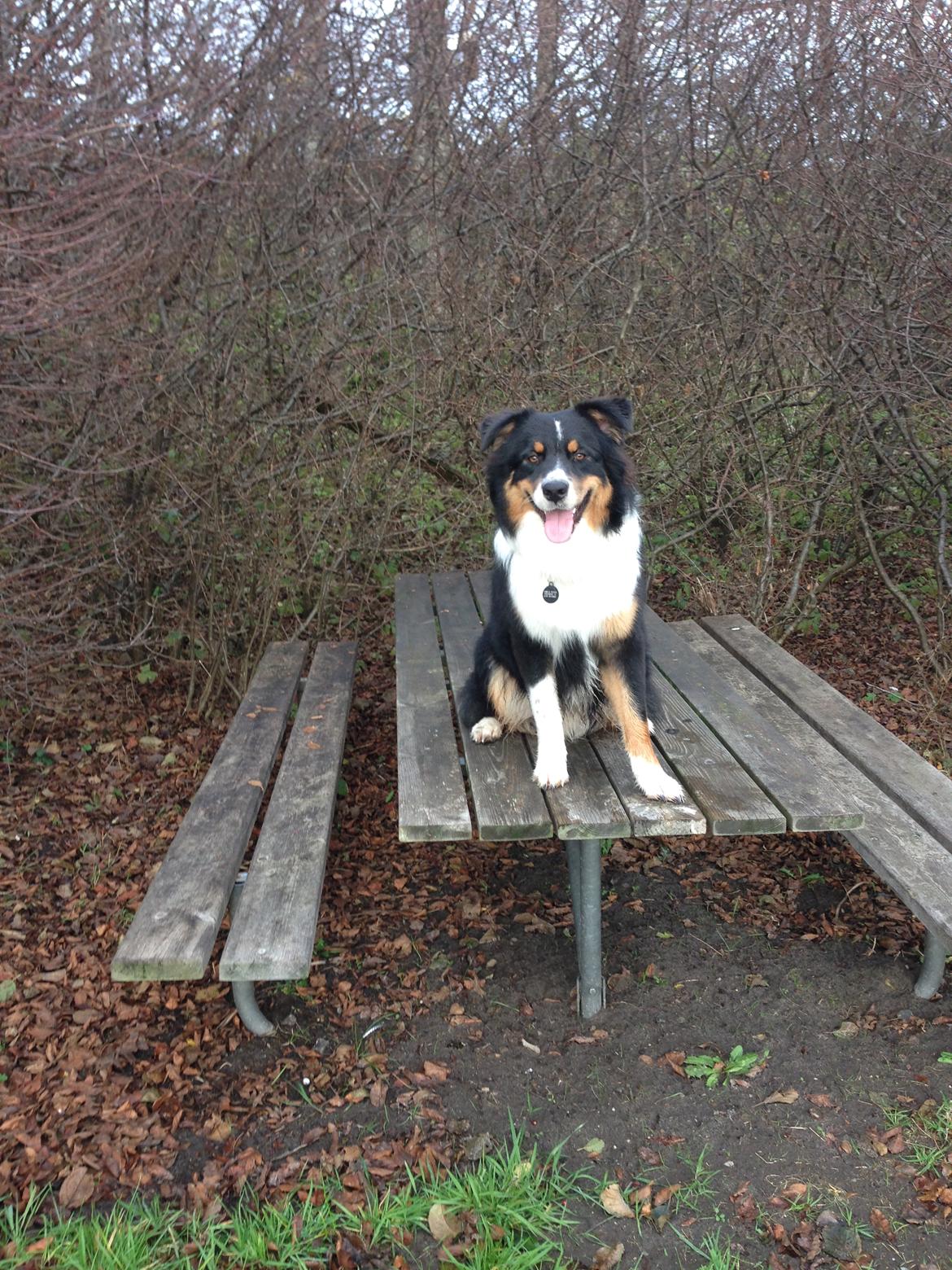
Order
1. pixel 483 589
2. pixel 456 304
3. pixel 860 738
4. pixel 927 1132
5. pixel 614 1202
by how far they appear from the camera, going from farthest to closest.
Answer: pixel 456 304 < pixel 483 589 < pixel 860 738 < pixel 927 1132 < pixel 614 1202

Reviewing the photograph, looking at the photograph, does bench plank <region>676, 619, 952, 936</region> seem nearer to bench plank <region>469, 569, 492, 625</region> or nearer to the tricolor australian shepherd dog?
the tricolor australian shepherd dog

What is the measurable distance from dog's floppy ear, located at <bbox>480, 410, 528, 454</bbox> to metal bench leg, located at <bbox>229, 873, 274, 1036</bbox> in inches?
57.1

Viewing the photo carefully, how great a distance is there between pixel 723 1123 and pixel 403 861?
1.72 meters

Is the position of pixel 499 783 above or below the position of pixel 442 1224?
above

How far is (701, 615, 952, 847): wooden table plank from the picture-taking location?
294 centimetres

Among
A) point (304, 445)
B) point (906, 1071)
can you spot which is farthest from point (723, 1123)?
point (304, 445)

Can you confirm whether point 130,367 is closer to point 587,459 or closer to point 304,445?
point 304,445

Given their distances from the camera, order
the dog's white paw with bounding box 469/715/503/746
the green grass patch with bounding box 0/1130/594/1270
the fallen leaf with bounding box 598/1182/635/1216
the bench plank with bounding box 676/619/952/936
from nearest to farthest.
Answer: the green grass patch with bounding box 0/1130/594/1270 < the fallen leaf with bounding box 598/1182/635/1216 < the bench plank with bounding box 676/619/952/936 < the dog's white paw with bounding box 469/715/503/746

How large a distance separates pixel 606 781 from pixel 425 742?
1.99 ft

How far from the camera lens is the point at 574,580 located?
286cm

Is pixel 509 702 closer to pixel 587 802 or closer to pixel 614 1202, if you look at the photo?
pixel 587 802

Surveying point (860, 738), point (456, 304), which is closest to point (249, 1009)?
point (860, 738)

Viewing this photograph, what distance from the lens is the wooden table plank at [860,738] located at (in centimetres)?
294

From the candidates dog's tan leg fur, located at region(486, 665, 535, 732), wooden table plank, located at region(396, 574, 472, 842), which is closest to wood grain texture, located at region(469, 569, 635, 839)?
dog's tan leg fur, located at region(486, 665, 535, 732)
